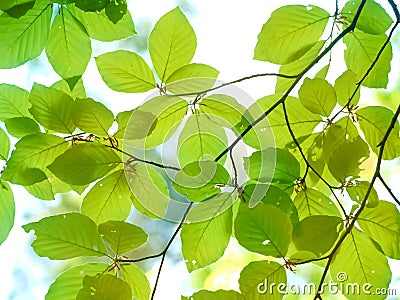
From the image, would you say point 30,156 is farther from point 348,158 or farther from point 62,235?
point 348,158

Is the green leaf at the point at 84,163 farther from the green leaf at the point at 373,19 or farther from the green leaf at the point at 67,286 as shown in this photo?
the green leaf at the point at 373,19

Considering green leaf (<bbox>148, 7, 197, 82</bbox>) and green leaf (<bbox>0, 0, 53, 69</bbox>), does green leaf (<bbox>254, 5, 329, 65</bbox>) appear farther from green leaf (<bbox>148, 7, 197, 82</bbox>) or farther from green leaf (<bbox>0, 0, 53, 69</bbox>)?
green leaf (<bbox>0, 0, 53, 69</bbox>)

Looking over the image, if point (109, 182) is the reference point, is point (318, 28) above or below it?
above

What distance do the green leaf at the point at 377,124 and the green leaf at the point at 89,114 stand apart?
28 centimetres

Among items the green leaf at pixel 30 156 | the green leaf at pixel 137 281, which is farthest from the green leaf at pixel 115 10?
the green leaf at pixel 137 281

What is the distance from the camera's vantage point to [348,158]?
48cm

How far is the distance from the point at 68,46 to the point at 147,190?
18cm

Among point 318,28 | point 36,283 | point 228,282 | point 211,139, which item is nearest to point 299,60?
point 318,28

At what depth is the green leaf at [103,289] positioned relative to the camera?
1.30ft

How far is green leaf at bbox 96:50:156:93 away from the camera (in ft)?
1.73

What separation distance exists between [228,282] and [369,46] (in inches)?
41.3

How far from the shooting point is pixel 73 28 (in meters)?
0.55

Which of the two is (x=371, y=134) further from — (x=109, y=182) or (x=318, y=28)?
(x=109, y=182)

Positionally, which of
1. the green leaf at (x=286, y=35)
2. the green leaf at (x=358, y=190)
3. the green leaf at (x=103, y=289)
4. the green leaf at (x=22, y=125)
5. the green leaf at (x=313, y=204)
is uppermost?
the green leaf at (x=286, y=35)
